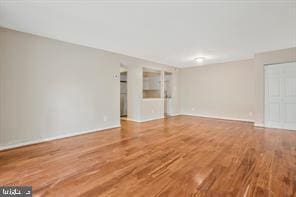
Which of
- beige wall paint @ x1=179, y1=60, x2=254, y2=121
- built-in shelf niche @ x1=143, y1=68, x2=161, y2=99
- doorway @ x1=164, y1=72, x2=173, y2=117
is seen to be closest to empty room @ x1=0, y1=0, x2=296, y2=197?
beige wall paint @ x1=179, y1=60, x2=254, y2=121

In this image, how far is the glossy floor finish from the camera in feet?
6.04

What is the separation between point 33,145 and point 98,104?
1.78 m

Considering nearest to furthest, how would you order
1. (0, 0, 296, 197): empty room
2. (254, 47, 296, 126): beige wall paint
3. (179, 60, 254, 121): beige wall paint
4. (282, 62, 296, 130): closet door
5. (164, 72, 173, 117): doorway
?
(0, 0, 296, 197): empty room < (282, 62, 296, 130): closet door < (254, 47, 296, 126): beige wall paint < (179, 60, 254, 121): beige wall paint < (164, 72, 173, 117): doorway

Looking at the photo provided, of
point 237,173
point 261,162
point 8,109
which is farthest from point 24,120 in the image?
point 261,162

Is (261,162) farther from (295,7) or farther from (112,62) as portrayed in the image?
(112,62)

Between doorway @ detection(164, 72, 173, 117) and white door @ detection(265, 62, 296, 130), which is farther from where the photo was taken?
doorway @ detection(164, 72, 173, 117)

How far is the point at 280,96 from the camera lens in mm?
4832

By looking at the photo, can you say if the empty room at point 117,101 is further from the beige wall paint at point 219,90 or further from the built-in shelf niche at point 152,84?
the built-in shelf niche at point 152,84

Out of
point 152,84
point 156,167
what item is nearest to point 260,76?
point 152,84

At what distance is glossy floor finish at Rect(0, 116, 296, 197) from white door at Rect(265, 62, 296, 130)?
133 centimetres

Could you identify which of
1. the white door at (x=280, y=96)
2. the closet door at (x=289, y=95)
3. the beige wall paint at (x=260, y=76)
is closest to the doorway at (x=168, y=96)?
the beige wall paint at (x=260, y=76)

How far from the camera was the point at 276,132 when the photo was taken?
4426 millimetres

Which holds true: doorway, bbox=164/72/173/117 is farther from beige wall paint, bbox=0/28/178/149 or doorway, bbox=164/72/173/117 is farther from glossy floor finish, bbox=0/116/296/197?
glossy floor finish, bbox=0/116/296/197

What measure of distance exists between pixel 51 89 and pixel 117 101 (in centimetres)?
191
